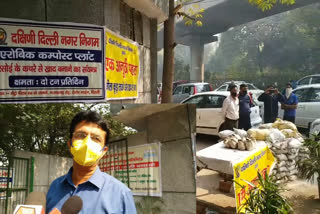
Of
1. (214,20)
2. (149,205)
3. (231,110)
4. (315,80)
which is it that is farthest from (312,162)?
(214,20)

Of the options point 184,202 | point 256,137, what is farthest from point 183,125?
point 256,137

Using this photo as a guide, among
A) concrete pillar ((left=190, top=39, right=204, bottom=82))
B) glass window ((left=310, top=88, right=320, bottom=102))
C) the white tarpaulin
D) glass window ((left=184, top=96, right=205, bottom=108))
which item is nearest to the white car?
glass window ((left=184, top=96, right=205, bottom=108))

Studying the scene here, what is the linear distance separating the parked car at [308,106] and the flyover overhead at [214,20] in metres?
15.7

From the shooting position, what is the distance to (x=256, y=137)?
5.37 m

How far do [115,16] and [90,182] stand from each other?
2.82 metres

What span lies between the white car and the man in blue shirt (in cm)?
694

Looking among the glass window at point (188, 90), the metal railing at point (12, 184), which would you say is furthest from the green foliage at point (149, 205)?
the glass window at point (188, 90)

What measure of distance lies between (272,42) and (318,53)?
9.77 m

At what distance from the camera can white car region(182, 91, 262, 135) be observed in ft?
27.5

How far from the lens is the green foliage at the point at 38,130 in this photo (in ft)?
7.64

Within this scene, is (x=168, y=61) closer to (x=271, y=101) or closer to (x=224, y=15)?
(x=271, y=101)

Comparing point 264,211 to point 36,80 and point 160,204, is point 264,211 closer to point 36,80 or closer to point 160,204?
point 160,204

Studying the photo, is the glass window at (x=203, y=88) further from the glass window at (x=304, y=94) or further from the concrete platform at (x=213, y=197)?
the concrete platform at (x=213, y=197)

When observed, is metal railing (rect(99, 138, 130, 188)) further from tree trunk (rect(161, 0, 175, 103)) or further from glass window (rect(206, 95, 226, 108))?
glass window (rect(206, 95, 226, 108))
